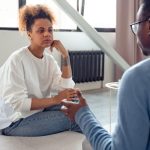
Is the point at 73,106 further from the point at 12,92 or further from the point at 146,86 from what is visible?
the point at 12,92

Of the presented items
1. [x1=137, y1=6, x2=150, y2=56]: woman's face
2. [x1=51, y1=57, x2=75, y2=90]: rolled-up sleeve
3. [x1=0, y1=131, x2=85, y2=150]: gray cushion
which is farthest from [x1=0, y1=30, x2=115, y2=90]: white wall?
[x1=137, y1=6, x2=150, y2=56]: woman's face

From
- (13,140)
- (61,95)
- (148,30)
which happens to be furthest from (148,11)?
(13,140)

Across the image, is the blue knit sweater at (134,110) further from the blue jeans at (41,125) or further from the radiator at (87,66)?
the radiator at (87,66)

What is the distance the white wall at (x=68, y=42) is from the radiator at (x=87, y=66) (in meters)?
0.11

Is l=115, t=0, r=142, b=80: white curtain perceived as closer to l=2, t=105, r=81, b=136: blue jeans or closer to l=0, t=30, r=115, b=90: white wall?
→ l=0, t=30, r=115, b=90: white wall

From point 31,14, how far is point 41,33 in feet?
0.45

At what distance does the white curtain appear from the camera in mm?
4449

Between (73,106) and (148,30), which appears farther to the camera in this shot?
(73,106)

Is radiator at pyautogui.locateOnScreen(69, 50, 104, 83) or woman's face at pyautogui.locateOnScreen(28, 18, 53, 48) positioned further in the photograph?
radiator at pyautogui.locateOnScreen(69, 50, 104, 83)

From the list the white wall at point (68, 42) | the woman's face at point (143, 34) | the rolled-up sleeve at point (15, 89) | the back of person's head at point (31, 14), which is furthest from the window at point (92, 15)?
the woman's face at point (143, 34)

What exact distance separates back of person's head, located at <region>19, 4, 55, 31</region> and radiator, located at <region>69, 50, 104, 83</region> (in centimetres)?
232

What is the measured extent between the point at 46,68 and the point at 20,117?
343 millimetres

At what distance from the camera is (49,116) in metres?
1.82

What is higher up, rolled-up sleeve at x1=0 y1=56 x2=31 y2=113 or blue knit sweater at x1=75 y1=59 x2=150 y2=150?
blue knit sweater at x1=75 y1=59 x2=150 y2=150
